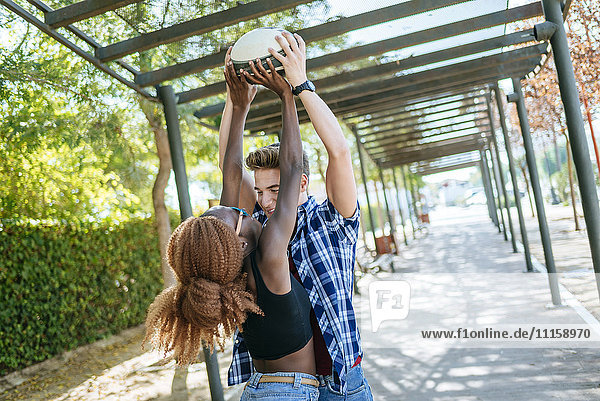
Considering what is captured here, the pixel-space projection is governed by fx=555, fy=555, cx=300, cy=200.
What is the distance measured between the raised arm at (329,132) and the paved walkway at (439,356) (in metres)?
2.84

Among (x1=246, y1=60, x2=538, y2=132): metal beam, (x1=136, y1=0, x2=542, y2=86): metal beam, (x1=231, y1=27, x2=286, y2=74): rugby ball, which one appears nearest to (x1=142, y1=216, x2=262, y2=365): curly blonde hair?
(x1=231, y1=27, x2=286, y2=74): rugby ball

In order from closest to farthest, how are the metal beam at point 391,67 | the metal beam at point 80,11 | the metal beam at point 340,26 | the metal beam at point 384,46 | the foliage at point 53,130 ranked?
1. the metal beam at point 80,11
2. the metal beam at point 340,26
3. the metal beam at point 384,46
4. the metal beam at point 391,67
5. the foliage at point 53,130

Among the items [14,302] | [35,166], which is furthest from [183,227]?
[35,166]

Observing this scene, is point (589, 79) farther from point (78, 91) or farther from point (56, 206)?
point (56, 206)

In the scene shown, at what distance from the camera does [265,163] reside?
2211 millimetres

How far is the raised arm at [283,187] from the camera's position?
1737mm

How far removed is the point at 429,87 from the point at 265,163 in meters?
4.56

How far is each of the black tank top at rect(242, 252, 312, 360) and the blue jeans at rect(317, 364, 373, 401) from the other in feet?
0.72

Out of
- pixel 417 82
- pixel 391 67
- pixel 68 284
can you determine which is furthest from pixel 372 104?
pixel 68 284

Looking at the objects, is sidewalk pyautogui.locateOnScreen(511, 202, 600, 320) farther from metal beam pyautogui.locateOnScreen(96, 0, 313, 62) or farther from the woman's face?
the woman's face

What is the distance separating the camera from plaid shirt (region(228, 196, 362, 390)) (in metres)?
1.99

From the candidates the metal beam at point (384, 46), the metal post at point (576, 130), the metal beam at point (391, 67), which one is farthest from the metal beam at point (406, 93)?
the metal post at point (576, 130)

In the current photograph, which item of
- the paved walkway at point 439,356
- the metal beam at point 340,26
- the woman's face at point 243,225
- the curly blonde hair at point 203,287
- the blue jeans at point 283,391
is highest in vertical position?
the metal beam at point 340,26

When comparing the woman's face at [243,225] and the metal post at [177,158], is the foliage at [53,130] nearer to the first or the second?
the metal post at [177,158]
